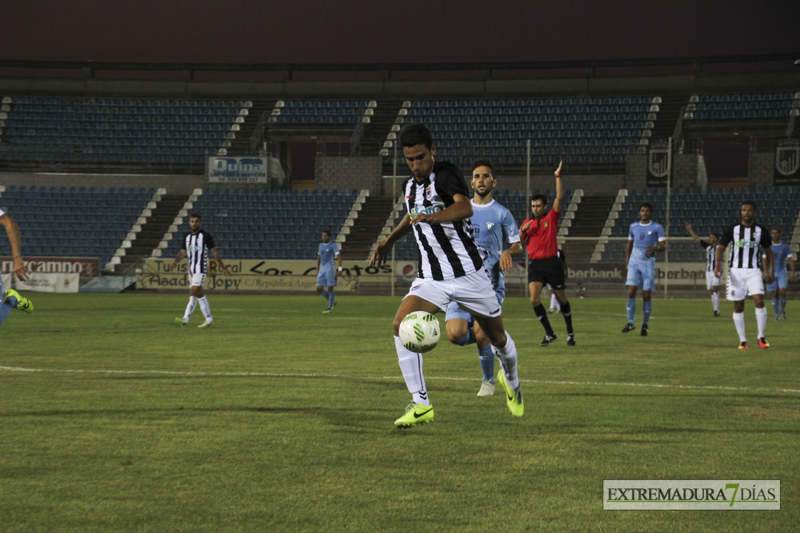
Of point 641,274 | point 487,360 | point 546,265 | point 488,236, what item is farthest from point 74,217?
point 487,360

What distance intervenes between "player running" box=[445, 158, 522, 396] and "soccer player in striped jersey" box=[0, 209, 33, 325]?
14.5 ft

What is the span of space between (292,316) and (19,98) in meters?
36.9

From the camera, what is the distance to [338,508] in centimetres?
415

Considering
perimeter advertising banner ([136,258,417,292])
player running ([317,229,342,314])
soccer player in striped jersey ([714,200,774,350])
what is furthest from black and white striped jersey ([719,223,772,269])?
perimeter advertising banner ([136,258,417,292])

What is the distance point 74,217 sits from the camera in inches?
1647

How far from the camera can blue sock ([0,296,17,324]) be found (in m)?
9.28

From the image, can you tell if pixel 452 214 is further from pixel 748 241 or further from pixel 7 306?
pixel 748 241

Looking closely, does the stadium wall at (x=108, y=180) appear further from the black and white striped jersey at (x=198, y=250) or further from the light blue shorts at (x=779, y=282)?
the light blue shorts at (x=779, y=282)

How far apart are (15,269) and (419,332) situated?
4754 millimetres

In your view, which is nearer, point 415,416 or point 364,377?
point 415,416

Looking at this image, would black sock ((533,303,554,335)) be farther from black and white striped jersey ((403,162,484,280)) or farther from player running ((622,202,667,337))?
black and white striped jersey ((403,162,484,280))

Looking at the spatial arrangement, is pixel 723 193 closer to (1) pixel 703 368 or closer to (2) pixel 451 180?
(1) pixel 703 368

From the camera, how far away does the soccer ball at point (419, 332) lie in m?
5.96

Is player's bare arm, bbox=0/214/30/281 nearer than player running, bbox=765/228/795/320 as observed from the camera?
Yes
